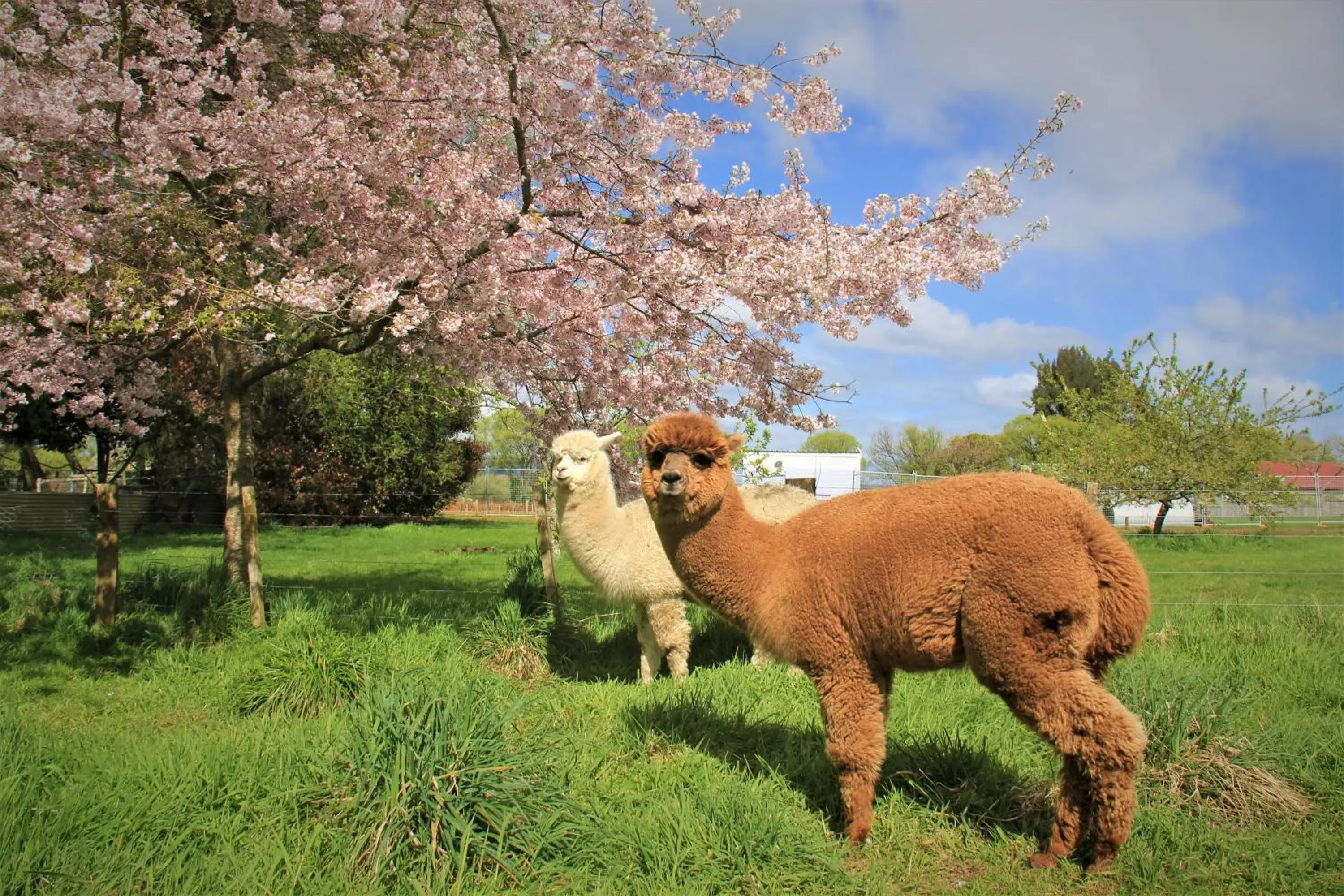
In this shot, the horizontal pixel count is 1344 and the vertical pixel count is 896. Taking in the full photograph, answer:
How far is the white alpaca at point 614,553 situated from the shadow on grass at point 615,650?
320 mm

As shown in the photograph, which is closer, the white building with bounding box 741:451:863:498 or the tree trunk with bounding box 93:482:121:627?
the tree trunk with bounding box 93:482:121:627

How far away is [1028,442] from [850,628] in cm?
3523

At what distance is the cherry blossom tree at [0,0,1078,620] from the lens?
6043 millimetres

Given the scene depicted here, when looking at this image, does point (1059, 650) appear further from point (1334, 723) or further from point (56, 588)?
point (56, 588)

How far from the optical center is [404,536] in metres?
20.1

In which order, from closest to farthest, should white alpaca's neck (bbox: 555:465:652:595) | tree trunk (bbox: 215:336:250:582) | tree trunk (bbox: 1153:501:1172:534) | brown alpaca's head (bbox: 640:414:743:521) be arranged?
brown alpaca's head (bbox: 640:414:743:521) → white alpaca's neck (bbox: 555:465:652:595) → tree trunk (bbox: 215:336:250:582) → tree trunk (bbox: 1153:501:1172:534)

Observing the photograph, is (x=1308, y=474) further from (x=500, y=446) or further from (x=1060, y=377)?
(x=500, y=446)

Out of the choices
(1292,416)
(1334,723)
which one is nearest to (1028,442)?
(1292,416)

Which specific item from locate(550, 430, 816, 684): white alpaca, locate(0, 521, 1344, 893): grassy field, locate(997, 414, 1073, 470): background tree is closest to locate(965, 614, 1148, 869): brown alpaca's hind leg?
locate(0, 521, 1344, 893): grassy field

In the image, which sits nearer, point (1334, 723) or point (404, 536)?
point (1334, 723)

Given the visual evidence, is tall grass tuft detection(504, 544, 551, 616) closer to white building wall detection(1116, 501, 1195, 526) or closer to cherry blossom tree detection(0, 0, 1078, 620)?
cherry blossom tree detection(0, 0, 1078, 620)

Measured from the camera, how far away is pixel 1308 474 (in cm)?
2442

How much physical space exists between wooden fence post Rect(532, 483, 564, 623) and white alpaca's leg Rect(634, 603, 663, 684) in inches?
30.0

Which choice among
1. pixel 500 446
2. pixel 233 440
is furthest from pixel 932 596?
pixel 500 446
